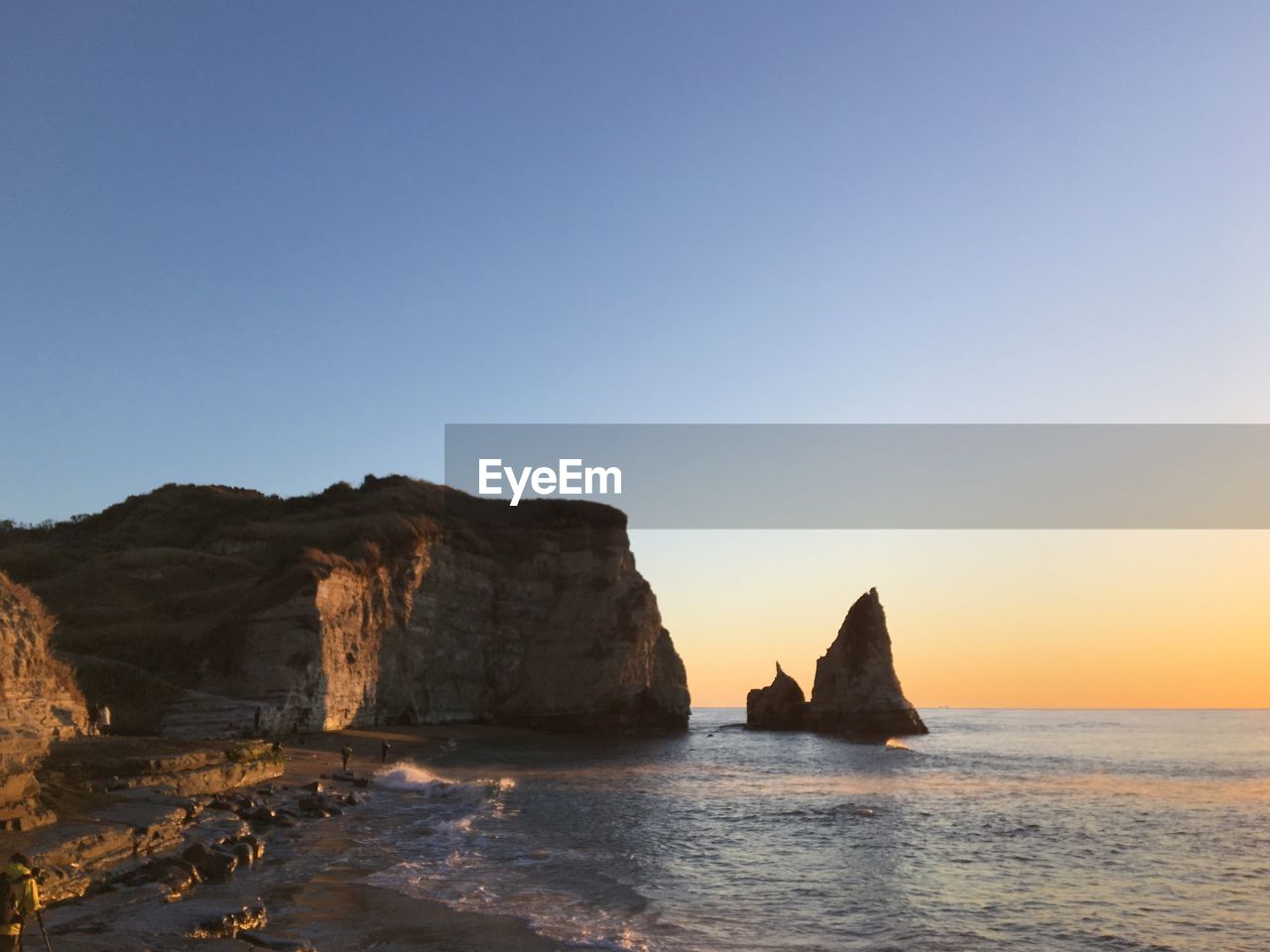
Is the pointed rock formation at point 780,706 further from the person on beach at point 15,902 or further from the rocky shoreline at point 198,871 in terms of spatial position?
the person on beach at point 15,902

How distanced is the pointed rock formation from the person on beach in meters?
106

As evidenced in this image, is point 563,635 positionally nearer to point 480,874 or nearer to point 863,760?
point 863,760

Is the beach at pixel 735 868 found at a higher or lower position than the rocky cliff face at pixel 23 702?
lower

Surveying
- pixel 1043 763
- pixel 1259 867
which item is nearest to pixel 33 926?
pixel 1259 867

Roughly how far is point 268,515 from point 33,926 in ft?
249

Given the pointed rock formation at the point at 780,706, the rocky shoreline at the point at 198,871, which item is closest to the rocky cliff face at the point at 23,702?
the rocky shoreline at the point at 198,871

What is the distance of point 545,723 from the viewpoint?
8556 centimetres

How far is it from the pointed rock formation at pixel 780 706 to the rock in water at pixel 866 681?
944 centimetres

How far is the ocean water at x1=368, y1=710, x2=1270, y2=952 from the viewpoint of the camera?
17344 mm

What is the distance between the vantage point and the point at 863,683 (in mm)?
100500

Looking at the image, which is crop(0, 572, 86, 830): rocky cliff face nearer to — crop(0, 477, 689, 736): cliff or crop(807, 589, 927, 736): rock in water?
crop(0, 477, 689, 736): cliff

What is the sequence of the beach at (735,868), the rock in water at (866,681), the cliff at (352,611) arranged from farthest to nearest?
the rock in water at (866,681) → the cliff at (352,611) → the beach at (735,868)

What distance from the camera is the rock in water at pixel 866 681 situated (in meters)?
99.9

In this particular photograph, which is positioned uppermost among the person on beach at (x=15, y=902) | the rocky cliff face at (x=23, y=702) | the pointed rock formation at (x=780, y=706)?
the rocky cliff face at (x=23, y=702)
